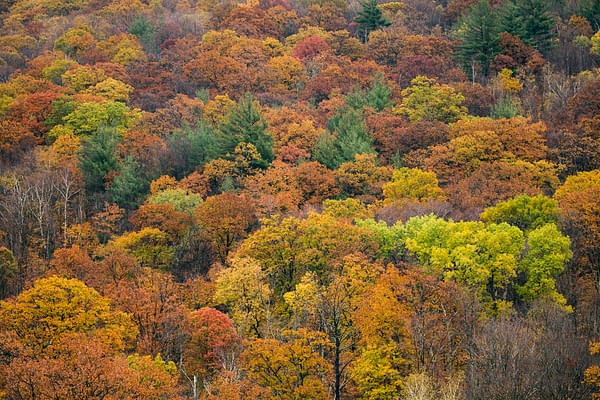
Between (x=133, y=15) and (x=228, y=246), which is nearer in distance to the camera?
(x=228, y=246)

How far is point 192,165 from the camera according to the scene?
81188mm

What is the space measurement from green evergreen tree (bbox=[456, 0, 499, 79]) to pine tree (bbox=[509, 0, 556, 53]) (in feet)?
9.70

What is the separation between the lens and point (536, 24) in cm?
9638

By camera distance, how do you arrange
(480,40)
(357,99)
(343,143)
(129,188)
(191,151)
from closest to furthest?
(343,143)
(129,188)
(191,151)
(357,99)
(480,40)

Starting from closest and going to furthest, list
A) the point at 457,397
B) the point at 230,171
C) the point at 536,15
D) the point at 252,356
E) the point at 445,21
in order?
the point at 457,397 → the point at 252,356 → the point at 230,171 → the point at 536,15 → the point at 445,21

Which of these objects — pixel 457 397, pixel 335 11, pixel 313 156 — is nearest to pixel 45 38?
pixel 335 11

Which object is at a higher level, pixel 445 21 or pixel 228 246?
pixel 445 21

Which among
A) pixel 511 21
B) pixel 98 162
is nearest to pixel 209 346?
pixel 98 162

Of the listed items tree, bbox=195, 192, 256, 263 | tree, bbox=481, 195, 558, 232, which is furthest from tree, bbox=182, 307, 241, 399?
tree, bbox=481, 195, 558, 232

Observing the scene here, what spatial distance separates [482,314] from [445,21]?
75.2 m

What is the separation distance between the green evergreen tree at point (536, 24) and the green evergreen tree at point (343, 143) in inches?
1043

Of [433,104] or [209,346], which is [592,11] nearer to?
[433,104]

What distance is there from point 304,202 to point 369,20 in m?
48.8

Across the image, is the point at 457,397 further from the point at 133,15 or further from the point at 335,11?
the point at 133,15
